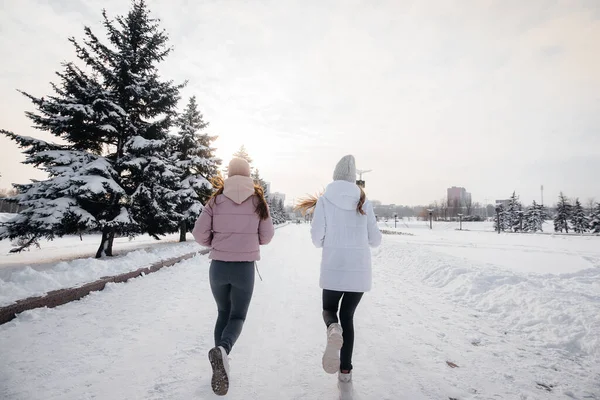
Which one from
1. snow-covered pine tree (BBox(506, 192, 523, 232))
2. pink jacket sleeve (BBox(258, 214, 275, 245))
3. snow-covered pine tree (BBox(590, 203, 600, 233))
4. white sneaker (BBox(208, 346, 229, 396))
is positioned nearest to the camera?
white sneaker (BBox(208, 346, 229, 396))

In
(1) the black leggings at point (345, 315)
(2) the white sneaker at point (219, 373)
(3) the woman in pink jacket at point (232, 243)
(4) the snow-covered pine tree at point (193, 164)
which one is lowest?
(2) the white sneaker at point (219, 373)

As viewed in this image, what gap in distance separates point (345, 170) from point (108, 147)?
12.1m

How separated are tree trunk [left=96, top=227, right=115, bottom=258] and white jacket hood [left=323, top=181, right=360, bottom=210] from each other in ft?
36.0

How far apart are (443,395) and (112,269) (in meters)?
7.60

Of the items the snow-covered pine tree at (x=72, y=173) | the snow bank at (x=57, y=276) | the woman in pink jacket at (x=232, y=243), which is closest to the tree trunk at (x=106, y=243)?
the snow-covered pine tree at (x=72, y=173)

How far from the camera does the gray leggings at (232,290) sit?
2.78 m

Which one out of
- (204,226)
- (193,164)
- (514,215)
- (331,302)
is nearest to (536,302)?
(331,302)

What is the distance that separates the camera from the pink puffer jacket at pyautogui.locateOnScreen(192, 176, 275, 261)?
2.83m

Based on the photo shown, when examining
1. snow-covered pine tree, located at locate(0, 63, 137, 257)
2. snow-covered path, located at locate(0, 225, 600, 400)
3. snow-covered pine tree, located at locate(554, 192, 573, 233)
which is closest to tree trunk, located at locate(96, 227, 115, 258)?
snow-covered pine tree, located at locate(0, 63, 137, 257)

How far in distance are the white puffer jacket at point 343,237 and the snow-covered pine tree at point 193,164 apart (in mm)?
16160

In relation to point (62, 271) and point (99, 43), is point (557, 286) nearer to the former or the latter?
point (62, 271)

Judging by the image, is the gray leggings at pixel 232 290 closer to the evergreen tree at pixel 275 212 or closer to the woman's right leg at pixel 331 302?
the woman's right leg at pixel 331 302

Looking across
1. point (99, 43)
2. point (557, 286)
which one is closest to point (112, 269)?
point (99, 43)

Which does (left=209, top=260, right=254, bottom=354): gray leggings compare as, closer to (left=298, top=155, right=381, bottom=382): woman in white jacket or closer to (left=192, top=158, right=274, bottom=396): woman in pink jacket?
(left=192, top=158, right=274, bottom=396): woman in pink jacket
